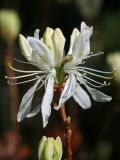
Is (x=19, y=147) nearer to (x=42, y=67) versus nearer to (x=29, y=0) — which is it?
(x=42, y=67)

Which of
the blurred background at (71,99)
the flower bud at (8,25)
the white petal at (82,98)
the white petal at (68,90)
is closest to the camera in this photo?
the white petal at (68,90)

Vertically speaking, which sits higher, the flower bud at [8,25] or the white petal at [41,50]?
the flower bud at [8,25]

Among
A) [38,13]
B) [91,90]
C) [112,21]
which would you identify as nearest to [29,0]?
[38,13]

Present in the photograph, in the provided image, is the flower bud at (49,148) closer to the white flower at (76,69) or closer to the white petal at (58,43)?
the white flower at (76,69)

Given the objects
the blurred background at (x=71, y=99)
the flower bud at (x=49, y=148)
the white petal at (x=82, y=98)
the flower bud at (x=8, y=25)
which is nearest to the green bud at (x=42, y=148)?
the flower bud at (x=49, y=148)

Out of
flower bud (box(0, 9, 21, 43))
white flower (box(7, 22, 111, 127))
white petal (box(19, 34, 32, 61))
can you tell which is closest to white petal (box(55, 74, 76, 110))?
white flower (box(7, 22, 111, 127))

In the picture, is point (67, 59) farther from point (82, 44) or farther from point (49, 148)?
point (49, 148)

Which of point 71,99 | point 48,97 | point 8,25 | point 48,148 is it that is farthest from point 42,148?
point 71,99
